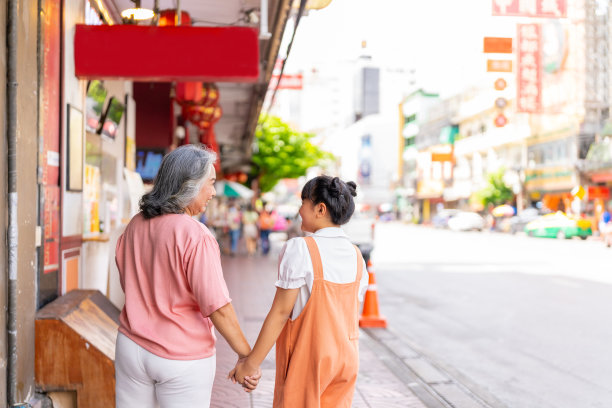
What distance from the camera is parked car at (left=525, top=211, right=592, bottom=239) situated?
Result: 107ft

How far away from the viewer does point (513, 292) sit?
1233 cm

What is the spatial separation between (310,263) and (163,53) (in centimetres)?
335

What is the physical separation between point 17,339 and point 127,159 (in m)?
6.07

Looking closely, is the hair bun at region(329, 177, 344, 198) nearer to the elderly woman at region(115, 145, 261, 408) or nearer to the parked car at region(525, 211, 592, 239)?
the elderly woman at region(115, 145, 261, 408)

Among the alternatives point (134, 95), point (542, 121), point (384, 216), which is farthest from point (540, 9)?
point (384, 216)

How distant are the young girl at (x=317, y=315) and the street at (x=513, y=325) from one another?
3.18 meters

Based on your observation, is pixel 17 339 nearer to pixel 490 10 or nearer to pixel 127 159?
pixel 127 159

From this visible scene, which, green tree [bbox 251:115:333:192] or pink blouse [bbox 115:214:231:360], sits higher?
green tree [bbox 251:115:333:192]

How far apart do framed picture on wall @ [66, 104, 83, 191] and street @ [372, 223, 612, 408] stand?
12.8 feet

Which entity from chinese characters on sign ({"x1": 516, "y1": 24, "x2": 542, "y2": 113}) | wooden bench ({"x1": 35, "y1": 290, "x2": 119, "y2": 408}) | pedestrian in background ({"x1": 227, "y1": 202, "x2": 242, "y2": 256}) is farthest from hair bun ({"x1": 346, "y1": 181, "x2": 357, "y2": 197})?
chinese characters on sign ({"x1": 516, "y1": 24, "x2": 542, "y2": 113})

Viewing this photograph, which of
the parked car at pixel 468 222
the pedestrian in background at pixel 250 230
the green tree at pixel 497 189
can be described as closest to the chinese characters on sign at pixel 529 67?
the parked car at pixel 468 222

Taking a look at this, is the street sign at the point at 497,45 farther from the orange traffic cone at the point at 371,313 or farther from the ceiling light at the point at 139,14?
the ceiling light at the point at 139,14

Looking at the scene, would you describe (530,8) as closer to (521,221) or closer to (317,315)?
(317,315)

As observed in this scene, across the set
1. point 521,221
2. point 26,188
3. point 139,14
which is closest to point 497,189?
point 521,221
